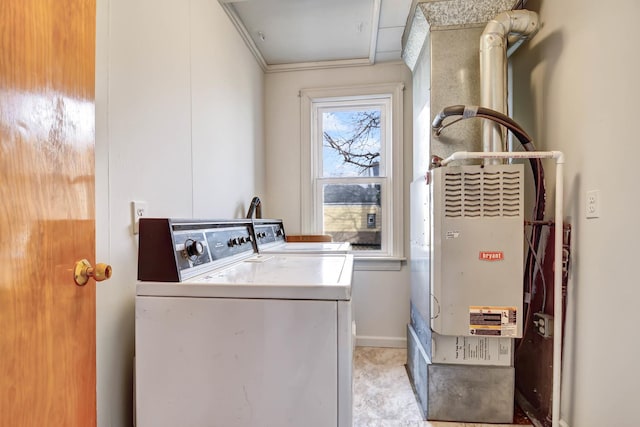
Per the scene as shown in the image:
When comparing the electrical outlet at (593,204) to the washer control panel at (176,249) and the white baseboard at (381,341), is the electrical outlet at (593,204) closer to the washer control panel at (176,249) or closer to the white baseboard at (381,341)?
the washer control panel at (176,249)

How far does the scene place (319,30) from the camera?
91.1 inches

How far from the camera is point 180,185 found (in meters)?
1.50

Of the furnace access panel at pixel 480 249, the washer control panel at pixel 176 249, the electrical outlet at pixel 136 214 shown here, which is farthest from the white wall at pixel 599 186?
the electrical outlet at pixel 136 214

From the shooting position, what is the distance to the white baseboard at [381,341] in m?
2.68

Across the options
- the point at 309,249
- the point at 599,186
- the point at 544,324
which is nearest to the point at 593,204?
the point at 599,186

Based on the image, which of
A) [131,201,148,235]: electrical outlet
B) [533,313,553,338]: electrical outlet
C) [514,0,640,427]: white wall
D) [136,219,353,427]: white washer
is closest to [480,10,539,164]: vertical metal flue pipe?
[514,0,640,427]: white wall

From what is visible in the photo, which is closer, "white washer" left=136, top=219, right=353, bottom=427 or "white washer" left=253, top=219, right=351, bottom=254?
"white washer" left=136, top=219, right=353, bottom=427

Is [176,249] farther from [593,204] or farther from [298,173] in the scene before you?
[298,173]

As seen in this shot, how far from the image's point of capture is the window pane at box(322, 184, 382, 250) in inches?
112

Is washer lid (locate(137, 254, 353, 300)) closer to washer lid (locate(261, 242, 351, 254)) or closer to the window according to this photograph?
washer lid (locate(261, 242, 351, 254))

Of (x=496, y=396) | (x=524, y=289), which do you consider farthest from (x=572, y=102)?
(x=496, y=396)

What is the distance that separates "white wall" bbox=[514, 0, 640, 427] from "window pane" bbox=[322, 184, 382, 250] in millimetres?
1406

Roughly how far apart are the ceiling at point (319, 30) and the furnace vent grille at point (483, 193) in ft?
4.15

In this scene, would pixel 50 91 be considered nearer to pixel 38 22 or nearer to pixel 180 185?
pixel 38 22
